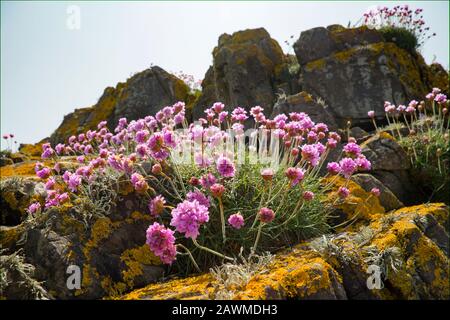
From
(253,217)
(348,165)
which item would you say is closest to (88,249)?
(253,217)

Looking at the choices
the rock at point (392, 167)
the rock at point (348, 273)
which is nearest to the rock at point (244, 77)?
the rock at point (392, 167)

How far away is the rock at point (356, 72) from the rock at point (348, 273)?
6.21m

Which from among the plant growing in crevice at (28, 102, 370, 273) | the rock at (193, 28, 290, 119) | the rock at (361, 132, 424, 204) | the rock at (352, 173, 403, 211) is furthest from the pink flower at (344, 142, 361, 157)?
the rock at (193, 28, 290, 119)

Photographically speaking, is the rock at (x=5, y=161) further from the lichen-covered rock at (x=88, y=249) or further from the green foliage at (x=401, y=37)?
the green foliage at (x=401, y=37)

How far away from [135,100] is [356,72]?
6.57 metres

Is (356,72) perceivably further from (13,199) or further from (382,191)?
(13,199)

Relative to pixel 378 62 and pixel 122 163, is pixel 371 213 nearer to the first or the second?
pixel 122 163

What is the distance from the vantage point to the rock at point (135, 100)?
11.0m

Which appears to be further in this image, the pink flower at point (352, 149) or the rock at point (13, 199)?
the rock at point (13, 199)

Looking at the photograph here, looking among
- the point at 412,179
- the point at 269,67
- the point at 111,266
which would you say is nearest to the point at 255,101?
the point at 269,67

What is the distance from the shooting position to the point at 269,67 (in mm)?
10711

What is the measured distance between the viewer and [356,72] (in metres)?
9.52

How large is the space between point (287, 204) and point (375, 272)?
1255mm

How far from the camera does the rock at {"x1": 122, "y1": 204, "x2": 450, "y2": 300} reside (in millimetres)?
2490
